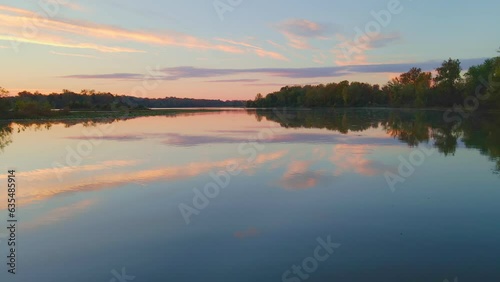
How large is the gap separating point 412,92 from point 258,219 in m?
111

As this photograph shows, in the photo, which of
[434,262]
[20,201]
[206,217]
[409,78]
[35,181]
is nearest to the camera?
[434,262]

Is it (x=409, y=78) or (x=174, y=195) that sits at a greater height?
(x=409, y=78)

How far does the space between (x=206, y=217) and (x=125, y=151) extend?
47.8 ft

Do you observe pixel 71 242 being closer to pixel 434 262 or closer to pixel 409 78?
pixel 434 262

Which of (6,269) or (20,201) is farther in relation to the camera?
(20,201)

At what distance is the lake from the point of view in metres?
7.18

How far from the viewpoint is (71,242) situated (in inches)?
340

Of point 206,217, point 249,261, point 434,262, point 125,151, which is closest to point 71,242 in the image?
point 206,217

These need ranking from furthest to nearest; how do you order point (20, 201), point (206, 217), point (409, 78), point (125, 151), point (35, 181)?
point (409, 78) → point (125, 151) → point (35, 181) → point (20, 201) → point (206, 217)
